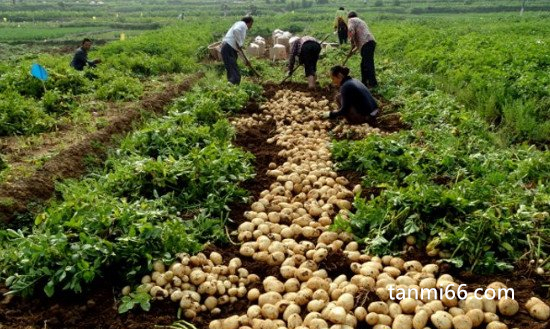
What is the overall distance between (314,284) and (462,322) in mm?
995

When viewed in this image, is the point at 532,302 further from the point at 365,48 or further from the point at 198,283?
the point at 365,48

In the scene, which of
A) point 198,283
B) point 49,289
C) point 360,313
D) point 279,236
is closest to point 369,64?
point 279,236

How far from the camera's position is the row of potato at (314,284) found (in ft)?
8.99

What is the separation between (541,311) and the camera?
2600 mm

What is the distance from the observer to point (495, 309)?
273 centimetres

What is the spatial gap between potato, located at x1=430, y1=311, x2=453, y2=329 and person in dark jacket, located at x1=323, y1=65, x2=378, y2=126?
4.52 meters

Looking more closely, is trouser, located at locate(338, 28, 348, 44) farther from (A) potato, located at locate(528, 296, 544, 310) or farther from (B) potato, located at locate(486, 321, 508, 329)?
(B) potato, located at locate(486, 321, 508, 329)

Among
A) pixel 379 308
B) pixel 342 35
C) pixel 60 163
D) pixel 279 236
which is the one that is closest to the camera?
pixel 379 308

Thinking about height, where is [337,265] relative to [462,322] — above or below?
below

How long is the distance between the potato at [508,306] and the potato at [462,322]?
0.23 m

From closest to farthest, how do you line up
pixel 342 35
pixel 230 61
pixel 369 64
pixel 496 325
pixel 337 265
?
pixel 496 325
pixel 337 265
pixel 369 64
pixel 230 61
pixel 342 35

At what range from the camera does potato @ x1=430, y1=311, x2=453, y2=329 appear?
2641 mm

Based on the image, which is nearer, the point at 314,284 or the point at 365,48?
the point at 314,284

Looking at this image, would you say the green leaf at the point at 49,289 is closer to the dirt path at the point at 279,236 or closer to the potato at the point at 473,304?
the dirt path at the point at 279,236
